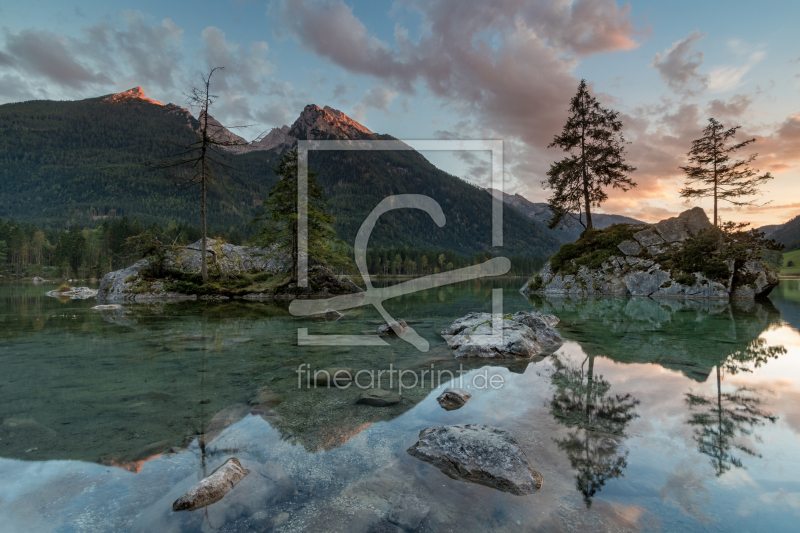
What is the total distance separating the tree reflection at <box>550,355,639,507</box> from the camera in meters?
3.96

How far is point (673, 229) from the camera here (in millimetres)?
A: 31859

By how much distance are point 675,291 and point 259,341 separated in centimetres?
3300

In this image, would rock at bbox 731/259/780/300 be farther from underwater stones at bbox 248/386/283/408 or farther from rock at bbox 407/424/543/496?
underwater stones at bbox 248/386/283/408

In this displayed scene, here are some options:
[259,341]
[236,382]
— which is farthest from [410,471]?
[259,341]

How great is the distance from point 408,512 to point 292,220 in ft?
83.7

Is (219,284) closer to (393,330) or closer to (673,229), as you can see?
(393,330)

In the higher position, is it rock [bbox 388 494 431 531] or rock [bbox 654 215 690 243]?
rock [bbox 654 215 690 243]

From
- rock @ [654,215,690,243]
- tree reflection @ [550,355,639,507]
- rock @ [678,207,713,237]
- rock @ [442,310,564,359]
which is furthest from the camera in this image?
rock @ [678,207,713,237]

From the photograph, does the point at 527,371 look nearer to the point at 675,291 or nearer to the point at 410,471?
the point at 410,471

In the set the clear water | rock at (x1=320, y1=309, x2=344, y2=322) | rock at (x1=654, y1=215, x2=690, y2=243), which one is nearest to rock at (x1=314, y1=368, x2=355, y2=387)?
the clear water

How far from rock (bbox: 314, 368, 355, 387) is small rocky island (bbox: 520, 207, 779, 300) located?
30.9 meters

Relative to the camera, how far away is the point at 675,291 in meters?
29.2

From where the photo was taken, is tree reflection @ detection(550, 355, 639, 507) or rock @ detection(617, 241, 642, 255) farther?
rock @ detection(617, 241, 642, 255)

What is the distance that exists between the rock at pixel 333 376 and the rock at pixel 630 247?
32544 mm
